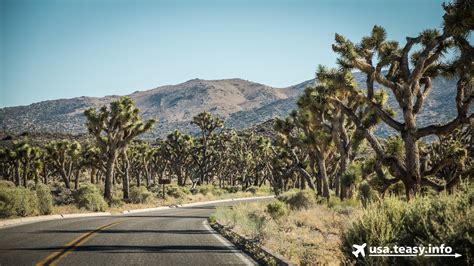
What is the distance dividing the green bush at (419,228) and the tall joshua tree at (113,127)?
28.5 m

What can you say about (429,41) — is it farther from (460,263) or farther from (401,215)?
(460,263)

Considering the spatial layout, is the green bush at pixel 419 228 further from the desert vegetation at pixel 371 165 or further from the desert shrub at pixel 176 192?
the desert shrub at pixel 176 192

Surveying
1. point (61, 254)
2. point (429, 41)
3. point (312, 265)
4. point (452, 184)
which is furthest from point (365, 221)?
point (429, 41)

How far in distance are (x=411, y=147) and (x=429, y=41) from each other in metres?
4.10

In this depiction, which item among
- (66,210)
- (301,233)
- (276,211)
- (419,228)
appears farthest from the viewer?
(66,210)

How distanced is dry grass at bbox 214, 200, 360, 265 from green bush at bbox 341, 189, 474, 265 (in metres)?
0.81

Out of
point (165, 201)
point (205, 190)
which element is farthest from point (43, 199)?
point (205, 190)

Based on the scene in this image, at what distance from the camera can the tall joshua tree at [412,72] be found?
14.2 metres

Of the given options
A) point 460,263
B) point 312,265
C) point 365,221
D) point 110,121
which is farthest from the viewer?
point 110,121

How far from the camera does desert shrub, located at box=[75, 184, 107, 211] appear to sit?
29.3 meters

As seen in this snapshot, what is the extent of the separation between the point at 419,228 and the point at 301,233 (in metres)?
7.48

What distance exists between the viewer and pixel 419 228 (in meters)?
6.80

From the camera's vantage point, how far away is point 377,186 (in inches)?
676

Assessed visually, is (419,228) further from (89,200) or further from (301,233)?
(89,200)
